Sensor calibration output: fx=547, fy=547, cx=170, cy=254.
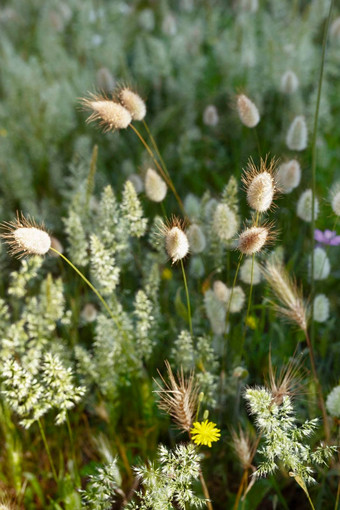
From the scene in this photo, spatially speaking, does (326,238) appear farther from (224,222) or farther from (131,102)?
(131,102)

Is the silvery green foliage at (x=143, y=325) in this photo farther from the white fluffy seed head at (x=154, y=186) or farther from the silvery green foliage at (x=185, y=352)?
the white fluffy seed head at (x=154, y=186)

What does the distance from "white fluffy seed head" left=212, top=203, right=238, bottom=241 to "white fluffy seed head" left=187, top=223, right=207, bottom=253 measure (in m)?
0.05

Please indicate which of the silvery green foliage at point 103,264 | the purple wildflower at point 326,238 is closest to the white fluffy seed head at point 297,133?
the purple wildflower at point 326,238

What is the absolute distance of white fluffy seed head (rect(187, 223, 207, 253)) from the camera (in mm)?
1530

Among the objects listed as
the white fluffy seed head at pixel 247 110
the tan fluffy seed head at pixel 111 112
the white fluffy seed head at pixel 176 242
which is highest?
the white fluffy seed head at pixel 247 110

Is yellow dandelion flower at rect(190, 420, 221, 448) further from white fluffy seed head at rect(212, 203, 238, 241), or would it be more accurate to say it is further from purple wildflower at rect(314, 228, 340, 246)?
purple wildflower at rect(314, 228, 340, 246)

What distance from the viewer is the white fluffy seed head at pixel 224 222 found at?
57.5 inches

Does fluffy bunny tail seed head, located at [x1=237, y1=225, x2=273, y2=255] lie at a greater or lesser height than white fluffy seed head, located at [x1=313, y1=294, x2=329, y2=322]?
Answer: lesser

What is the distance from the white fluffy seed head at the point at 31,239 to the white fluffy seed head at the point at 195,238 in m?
0.53

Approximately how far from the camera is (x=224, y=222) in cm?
148

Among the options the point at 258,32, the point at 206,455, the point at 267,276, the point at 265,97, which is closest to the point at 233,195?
the point at 267,276

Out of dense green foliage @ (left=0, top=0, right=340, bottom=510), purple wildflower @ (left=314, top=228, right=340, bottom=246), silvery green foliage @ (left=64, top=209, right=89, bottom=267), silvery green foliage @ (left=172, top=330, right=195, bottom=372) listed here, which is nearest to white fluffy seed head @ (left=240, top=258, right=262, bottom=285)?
dense green foliage @ (left=0, top=0, right=340, bottom=510)

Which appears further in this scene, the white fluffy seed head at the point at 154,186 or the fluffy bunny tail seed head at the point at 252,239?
the white fluffy seed head at the point at 154,186

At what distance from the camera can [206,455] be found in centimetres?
149
